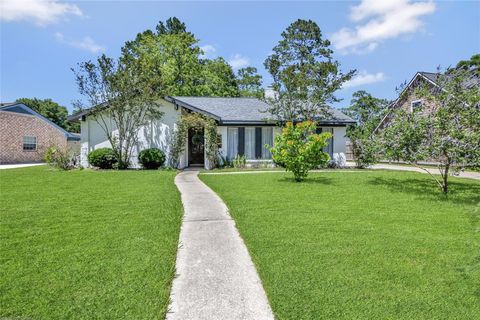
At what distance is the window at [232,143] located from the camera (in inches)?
686

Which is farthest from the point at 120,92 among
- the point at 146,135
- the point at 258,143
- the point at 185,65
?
the point at 185,65

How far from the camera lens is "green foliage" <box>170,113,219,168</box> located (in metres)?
16.3

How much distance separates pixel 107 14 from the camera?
1264cm

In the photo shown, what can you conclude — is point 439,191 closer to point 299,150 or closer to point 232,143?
point 299,150

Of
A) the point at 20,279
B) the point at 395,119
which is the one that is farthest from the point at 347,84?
the point at 20,279

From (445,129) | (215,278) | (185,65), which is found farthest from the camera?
(185,65)

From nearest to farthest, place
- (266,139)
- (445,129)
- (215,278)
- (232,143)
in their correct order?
(215,278)
(445,129)
(232,143)
(266,139)

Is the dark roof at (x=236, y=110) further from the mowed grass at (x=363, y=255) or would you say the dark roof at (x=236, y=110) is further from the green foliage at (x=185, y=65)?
the green foliage at (x=185, y=65)

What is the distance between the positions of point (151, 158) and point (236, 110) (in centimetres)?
613

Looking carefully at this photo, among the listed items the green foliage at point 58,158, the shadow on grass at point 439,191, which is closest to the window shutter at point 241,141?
the shadow on grass at point 439,191

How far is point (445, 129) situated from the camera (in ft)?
28.5

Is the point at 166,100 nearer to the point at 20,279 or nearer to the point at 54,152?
the point at 54,152

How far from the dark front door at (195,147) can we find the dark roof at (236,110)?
61.8 inches

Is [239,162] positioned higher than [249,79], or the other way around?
[249,79]
